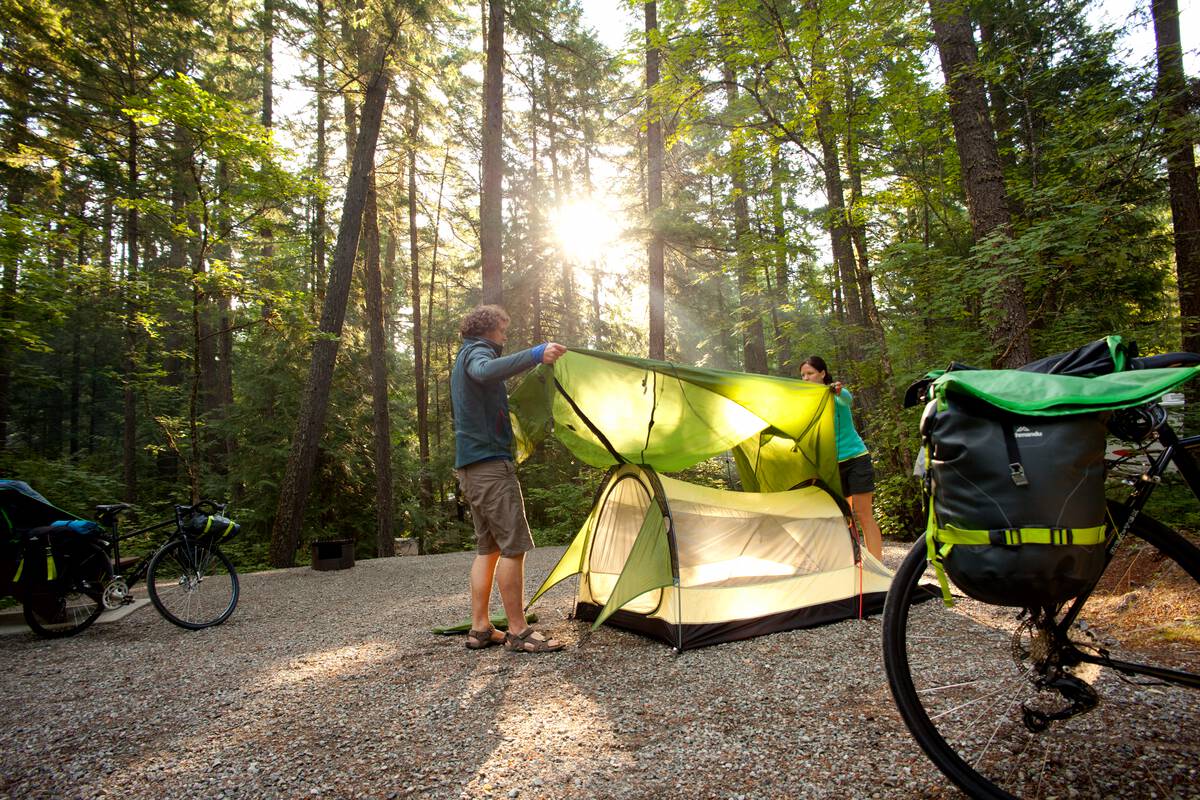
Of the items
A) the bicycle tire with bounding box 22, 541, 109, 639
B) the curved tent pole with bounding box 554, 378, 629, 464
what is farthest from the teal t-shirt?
the bicycle tire with bounding box 22, 541, 109, 639

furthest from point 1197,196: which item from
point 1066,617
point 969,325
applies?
point 1066,617

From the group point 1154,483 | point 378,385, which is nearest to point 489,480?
point 1154,483

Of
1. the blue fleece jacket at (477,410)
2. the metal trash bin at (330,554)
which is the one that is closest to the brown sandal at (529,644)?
the blue fleece jacket at (477,410)

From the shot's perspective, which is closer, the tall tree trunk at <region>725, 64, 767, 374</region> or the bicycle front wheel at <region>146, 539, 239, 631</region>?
the bicycle front wheel at <region>146, 539, 239, 631</region>

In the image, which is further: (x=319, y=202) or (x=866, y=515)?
(x=319, y=202)

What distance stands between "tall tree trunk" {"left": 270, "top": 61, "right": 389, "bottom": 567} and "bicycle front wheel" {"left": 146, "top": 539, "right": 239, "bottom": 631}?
8.36 ft

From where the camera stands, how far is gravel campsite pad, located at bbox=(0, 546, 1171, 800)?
1947 millimetres

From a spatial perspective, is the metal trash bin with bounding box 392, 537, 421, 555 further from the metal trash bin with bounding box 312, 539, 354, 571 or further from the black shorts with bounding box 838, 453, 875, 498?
the black shorts with bounding box 838, 453, 875, 498

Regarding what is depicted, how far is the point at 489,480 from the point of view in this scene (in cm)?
335

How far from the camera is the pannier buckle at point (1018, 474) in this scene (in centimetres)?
140

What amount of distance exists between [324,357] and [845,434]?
678cm

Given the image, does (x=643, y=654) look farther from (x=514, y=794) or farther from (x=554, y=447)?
(x=554, y=447)

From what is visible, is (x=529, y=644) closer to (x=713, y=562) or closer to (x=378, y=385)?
(x=713, y=562)

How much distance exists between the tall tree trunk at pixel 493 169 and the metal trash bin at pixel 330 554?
12.0 feet
